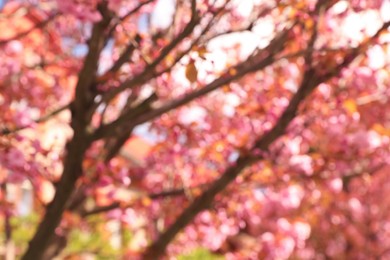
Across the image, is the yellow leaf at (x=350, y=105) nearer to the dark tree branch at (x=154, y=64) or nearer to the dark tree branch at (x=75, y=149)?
the dark tree branch at (x=154, y=64)

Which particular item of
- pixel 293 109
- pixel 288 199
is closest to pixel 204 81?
pixel 293 109

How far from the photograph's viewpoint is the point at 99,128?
4035 millimetres

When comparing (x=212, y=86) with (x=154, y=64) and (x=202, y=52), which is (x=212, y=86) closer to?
(x=154, y=64)

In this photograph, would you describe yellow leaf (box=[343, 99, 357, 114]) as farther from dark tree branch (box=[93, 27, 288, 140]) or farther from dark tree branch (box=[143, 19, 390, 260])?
dark tree branch (box=[93, 27, 288, 140])

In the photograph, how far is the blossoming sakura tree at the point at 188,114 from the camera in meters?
3.85

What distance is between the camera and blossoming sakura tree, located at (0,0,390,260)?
3854 mm

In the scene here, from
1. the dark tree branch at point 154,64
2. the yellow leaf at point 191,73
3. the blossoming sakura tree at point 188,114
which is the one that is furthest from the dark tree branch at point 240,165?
the yellow leaf at point 191,73

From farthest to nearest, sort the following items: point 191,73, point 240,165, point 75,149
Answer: point 240,165, point 75,149, point 191,73

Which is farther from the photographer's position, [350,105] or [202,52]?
[350,105]

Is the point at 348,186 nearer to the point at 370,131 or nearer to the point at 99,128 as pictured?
the point at 370,131

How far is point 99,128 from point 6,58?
3148mm

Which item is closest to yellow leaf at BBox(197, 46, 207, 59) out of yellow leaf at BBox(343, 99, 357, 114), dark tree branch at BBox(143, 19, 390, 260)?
dark tree branch at BBox(143, 19, 390, 260)

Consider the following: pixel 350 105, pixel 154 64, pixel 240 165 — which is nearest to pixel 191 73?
pixel 154 64

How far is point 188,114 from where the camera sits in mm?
6660
